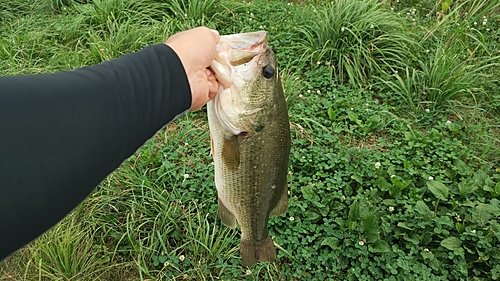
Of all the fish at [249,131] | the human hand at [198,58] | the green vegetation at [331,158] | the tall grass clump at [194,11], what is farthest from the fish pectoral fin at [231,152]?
the tall grass clump at [194,11]

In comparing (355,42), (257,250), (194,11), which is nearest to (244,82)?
(257,250)

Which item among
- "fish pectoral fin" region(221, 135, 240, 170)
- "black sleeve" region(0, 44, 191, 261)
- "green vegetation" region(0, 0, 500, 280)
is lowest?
"green vegetation" region(0, 0, 500, 280)

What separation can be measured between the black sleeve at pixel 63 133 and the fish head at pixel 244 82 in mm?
498

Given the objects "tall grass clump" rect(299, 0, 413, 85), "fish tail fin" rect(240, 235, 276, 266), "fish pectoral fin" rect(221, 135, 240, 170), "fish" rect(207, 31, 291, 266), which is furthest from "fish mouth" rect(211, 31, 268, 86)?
"tall grass clump" rect(299, 0, 413, 85)

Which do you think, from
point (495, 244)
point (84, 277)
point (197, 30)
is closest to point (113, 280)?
point (84, 277)

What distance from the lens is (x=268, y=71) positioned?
66.7 inches

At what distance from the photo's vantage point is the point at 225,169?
1.80 meters

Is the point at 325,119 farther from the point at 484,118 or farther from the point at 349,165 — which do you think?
the point at 484,118

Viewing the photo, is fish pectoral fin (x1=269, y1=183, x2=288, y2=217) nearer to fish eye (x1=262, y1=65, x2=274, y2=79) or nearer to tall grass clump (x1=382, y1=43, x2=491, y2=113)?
fish eye (x1=262, y1=65, x2=274, y2=79)

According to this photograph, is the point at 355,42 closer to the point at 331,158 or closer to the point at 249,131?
the point at 331,158

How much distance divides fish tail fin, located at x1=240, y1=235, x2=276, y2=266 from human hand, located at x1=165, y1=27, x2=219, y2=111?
78 centimetres

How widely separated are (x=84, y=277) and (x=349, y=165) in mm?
1992

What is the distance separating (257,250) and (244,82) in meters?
0.84

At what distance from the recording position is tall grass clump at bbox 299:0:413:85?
3.99 meters
